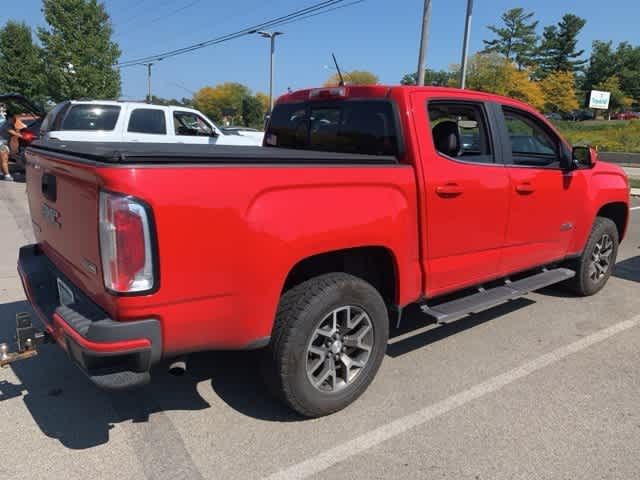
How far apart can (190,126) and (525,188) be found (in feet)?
31.1

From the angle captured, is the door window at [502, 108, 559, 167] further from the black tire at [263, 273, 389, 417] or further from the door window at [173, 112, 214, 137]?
the door window at [173, 112, 214, 137]

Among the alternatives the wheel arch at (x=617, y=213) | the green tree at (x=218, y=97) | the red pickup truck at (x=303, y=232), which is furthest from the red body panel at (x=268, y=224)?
the green tree at (x=218, y=97)

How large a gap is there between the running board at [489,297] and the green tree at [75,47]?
3010 centimetres

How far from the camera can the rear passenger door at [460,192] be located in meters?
3.40

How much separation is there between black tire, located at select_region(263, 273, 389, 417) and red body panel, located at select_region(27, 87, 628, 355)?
0.48 feet

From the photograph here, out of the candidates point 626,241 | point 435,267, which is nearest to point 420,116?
point 435,267

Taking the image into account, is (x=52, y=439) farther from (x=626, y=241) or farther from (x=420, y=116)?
(x=626, y=241)

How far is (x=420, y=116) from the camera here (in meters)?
3.41

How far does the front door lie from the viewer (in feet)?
13.4

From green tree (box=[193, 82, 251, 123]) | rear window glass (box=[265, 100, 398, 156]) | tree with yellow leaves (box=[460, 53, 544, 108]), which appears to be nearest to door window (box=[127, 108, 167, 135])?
rear window glass (box=[265, 100, 398, 156])

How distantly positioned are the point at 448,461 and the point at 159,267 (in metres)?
1.77

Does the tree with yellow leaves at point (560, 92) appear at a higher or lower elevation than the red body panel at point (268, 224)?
higher

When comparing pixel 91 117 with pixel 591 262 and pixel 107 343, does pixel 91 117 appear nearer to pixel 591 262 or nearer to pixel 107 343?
pixel 591 262

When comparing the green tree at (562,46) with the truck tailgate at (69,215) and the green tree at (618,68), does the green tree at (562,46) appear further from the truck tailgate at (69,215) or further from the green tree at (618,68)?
the truck tailgate at (69,215)
